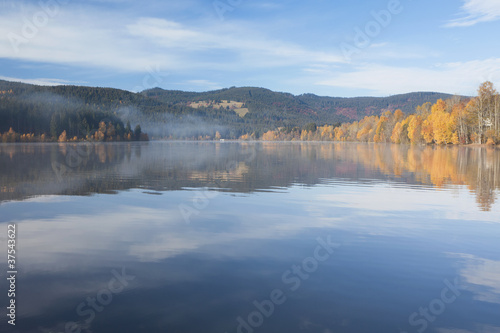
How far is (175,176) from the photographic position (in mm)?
25422

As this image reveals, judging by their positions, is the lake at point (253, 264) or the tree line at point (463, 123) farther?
the tree line at point (463, 123)

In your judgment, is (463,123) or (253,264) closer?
(253,264)

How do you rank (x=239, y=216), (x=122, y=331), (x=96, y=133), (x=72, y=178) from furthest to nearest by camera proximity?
(x=96, y=133), (x=72, y=178), (x=239, y=216), (x=122, y=331)

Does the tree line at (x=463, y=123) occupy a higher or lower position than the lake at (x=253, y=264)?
higher

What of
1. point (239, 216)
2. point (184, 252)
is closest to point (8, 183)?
point (239, 216)

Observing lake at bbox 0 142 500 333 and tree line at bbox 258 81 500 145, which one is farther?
tree line at bbox 258 81 500 145

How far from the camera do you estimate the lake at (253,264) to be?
5.79 m

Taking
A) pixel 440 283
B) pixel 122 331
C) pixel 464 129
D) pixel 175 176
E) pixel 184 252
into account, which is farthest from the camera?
pixel 464 129

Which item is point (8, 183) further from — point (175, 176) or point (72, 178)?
point (175, 176)

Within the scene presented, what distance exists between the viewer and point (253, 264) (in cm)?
808

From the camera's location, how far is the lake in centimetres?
579

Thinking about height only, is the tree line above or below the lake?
above

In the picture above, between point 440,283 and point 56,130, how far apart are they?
555ft

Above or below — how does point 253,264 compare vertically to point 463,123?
below
